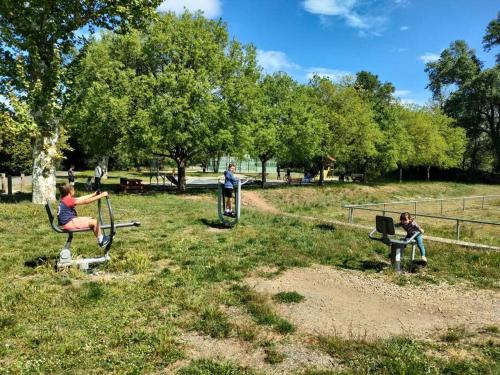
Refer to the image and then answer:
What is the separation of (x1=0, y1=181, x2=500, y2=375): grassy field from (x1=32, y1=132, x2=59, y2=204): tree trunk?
19.0 feet

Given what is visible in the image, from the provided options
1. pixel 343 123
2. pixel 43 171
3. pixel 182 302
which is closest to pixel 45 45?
pixel 43 171

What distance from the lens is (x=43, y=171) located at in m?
19.0

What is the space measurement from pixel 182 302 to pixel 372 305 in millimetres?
3298

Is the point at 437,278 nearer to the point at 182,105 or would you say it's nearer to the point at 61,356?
the point at 61,356

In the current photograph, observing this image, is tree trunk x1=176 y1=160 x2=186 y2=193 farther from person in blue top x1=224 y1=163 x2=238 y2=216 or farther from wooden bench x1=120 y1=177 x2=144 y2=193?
person in blue top x1=224 y1=163 x2=238 y2=216

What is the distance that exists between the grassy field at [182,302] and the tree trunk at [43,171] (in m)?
5.79

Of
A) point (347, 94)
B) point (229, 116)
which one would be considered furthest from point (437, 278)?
point (347, 94)

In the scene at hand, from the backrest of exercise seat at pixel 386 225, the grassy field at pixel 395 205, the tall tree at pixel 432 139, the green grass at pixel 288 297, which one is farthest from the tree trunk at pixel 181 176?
the tall tree at pixel 432 139

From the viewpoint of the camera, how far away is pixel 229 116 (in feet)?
88.9

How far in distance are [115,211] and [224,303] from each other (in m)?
10.9

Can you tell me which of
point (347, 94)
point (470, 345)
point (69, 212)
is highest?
point (347, 94)

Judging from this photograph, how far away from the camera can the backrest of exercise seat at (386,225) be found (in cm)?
973

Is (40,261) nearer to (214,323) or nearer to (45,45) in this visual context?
(214,323)

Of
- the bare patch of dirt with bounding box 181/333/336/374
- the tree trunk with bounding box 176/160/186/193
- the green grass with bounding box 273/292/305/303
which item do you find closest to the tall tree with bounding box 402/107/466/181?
the tree trunk with bounding box 176/160/186/193
